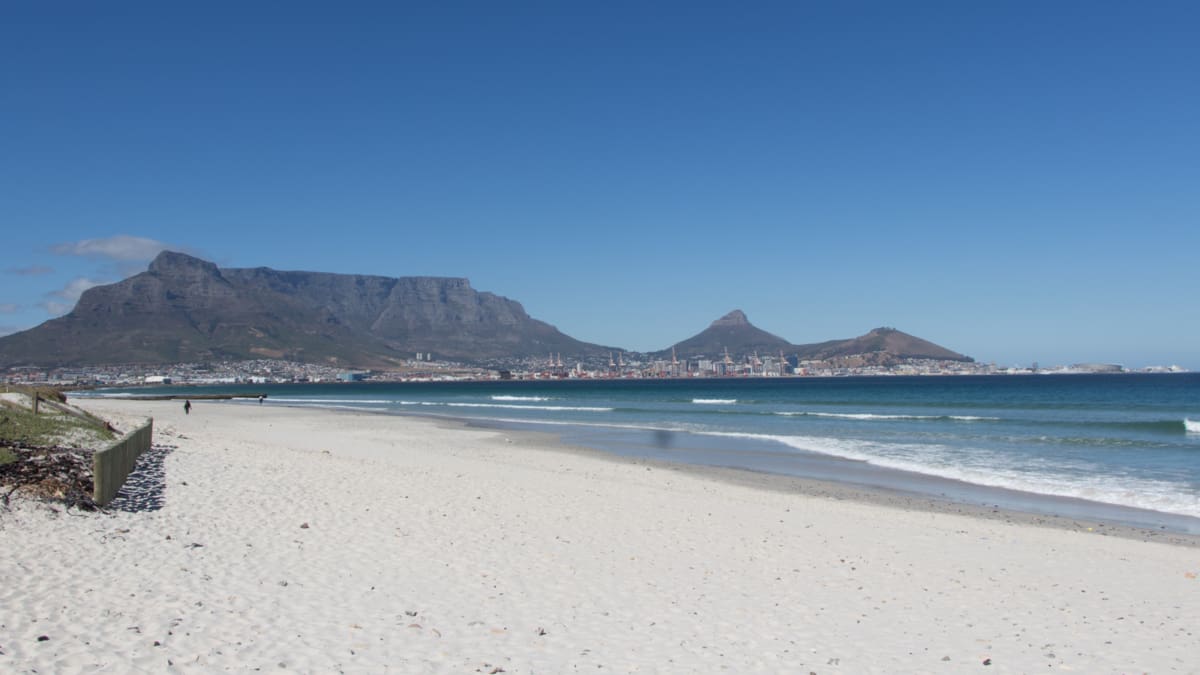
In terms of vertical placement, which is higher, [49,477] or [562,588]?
[49,477]

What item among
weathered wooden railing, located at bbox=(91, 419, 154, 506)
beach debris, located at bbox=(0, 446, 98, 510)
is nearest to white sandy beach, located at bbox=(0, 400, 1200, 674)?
beach debris, located at bbox=(0, 446, 98, 510)

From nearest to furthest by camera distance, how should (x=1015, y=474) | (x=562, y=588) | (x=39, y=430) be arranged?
(x=562, y=588), (x=39, y=430), (x=1015, y=474)

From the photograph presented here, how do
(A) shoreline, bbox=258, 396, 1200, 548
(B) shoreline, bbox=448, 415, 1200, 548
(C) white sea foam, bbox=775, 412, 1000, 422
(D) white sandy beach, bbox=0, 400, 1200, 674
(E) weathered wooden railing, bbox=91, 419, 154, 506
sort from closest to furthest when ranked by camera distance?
(D) white sandy beach, bbox=0, 400, 1200, 674 → (E) weathered wooden railing, bbox=91, 419, 154, 506 → (B) shoreline, bbox=448, 415, 1200, 548 → (A) shoreline, bbox=258, 396, 1200, 548 → (C) white sea foam, bbox=775, 412, 1000, 422

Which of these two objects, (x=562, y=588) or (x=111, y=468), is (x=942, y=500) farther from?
(x=111, y=468)

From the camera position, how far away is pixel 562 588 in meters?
8.64

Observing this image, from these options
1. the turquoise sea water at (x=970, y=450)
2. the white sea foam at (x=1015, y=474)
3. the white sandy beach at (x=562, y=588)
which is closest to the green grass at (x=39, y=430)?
the white sandy beach at (x=562, y=588)

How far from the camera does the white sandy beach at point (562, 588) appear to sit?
21.3 feet

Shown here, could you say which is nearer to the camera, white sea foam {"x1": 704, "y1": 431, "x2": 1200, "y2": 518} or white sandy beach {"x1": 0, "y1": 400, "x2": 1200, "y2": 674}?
white sandy beach {"x1": 0, "y1": 400, "x2": 1200, "y2": 674}

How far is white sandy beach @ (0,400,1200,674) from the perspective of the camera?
6492 millimetres

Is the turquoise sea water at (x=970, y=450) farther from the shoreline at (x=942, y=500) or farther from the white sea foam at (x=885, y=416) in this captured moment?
the shoreline at (x=942, y=500)

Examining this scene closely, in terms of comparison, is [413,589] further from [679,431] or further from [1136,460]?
[679,431]

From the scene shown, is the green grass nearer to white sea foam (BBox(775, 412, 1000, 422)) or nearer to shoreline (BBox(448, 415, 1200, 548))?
shoreline (BBox(448, 415, 1200, 548))

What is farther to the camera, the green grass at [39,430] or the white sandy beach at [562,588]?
the green grass at [39,430]

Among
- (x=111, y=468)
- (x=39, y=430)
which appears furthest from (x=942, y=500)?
A: (x=39, y=430)
